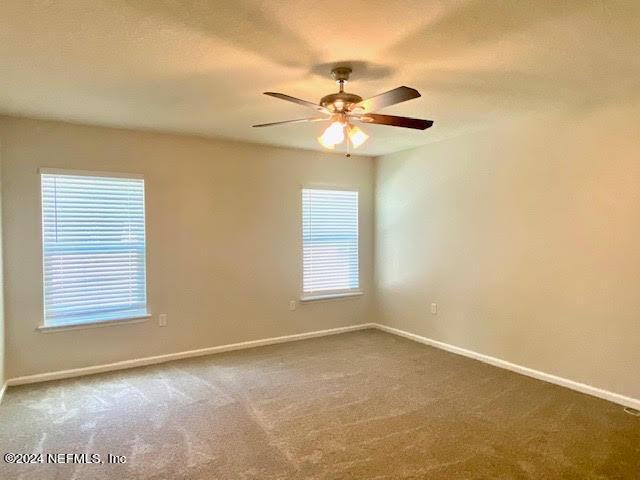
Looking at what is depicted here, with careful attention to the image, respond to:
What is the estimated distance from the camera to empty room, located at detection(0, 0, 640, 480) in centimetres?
237

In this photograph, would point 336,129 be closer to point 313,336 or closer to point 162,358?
point 162,358

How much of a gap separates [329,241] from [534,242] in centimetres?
253

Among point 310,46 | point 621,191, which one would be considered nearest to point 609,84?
point 621,191

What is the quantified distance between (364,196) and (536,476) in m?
4.07

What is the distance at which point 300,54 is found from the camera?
2471 mm

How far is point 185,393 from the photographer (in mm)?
3600

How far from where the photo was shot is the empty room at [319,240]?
2367 millimetres

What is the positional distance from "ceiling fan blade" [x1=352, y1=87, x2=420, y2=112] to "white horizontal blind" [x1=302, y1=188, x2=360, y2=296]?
2.82 m

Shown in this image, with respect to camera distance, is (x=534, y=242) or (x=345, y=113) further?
(x=534, y=242)

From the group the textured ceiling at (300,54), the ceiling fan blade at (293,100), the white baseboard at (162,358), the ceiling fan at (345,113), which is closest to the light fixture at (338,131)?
the ceiling fan at (345,113)

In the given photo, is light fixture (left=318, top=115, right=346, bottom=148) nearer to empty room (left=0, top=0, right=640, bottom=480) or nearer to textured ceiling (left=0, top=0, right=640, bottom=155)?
empty room (left=0, top=0, right=640, bottom=480)

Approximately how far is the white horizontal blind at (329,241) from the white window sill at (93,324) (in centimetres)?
198

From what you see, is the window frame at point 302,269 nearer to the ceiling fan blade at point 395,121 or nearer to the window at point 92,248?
the window at point 92,248

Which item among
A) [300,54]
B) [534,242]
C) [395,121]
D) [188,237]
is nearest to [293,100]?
[300,54]
